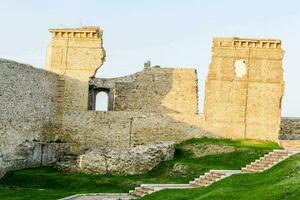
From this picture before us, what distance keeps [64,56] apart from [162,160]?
417 inches

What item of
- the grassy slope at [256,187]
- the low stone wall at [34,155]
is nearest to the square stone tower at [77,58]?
the low stone wall at [34,155]

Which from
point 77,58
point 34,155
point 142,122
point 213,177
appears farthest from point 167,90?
point 213,177

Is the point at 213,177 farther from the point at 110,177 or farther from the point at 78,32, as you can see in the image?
the point at 78,32

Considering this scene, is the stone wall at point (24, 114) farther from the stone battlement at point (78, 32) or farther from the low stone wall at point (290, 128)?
the low stone wall at point (290, 128)

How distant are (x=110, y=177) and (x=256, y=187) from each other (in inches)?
507

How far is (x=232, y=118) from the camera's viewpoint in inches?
1662

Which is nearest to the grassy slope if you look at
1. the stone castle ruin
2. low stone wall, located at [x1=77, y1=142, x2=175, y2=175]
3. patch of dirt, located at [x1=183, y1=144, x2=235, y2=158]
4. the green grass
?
the green grass

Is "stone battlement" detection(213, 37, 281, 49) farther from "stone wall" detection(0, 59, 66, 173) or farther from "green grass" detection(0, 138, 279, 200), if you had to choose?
"stone wall" detection(0, 59, 66, 173)

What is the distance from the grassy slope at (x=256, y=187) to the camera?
19453 millimetres

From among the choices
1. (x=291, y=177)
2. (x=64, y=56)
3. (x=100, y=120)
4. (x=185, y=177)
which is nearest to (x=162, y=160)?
(x=185, y=177)

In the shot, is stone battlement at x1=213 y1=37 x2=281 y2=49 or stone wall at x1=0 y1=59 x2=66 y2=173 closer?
stone wall at x1=0 y1=59 x2=66 y2=173

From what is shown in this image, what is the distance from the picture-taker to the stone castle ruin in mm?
41688

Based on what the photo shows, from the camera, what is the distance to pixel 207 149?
3775 cm

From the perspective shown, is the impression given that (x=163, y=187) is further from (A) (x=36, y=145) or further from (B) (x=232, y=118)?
(B) (x=232, y=118)
